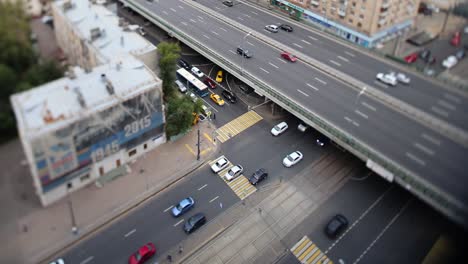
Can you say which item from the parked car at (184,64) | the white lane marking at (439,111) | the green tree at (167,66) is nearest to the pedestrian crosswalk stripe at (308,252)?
the white lane marking at (439,111)

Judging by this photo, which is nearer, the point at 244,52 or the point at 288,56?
the point at 288,56

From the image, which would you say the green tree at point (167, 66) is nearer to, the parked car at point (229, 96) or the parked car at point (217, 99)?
the parked car at point (217, 99)

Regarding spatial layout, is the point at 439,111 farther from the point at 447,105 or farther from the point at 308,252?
the point at 308,252

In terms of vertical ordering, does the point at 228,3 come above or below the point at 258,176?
above

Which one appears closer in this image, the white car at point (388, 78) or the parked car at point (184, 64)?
the white car at point (388, 78)

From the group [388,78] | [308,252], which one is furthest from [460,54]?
[308,252]

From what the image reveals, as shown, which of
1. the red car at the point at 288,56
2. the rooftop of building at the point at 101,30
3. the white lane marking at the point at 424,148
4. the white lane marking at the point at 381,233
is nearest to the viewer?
the white lane marking at the point at 381,233
